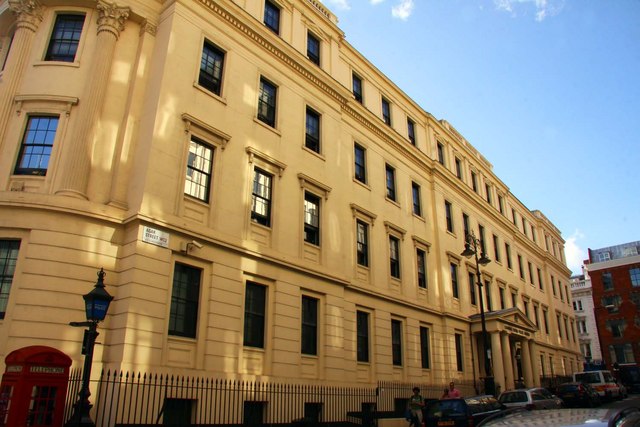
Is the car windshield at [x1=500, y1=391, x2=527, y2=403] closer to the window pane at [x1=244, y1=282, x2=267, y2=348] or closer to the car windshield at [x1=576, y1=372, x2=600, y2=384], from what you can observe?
the window pane at [x1=244, y1=282, x2=267, y2=348]

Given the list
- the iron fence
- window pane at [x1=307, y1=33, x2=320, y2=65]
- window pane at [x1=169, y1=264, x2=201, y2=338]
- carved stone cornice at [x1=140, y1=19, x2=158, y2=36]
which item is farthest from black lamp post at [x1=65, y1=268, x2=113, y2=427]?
window pane at [x1=307, y1=33, x2=320, y2=65]

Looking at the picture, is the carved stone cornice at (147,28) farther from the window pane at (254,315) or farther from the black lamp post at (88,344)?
the black lamp post at (88,344)

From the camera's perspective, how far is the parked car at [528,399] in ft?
65.8

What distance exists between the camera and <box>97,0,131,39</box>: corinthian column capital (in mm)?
17203

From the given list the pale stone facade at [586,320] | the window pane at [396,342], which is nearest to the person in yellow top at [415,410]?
the window pane at [396,342]

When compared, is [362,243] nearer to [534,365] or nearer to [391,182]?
[391,182]

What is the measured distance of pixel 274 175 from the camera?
65.1ft

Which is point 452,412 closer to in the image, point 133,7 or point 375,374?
point 375,374

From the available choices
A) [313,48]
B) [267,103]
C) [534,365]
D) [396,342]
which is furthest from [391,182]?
[534,365]

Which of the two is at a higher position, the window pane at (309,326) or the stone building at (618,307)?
the stone building at (618,307)

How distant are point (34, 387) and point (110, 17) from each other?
39.3ft

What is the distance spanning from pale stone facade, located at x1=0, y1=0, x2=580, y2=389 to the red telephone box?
1.40 meters

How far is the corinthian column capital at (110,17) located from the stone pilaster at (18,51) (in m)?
2.25

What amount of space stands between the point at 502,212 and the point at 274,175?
29.5 m
